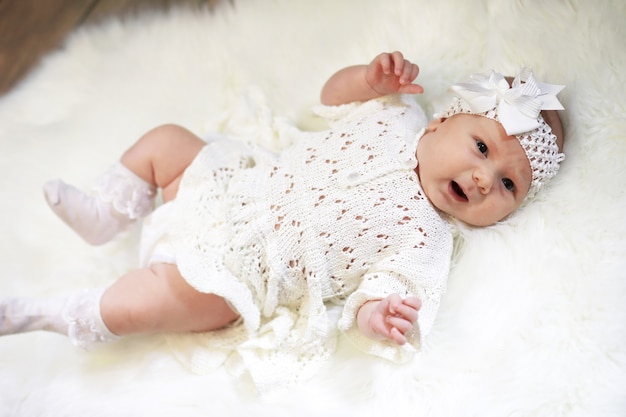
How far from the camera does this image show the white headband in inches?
37.4

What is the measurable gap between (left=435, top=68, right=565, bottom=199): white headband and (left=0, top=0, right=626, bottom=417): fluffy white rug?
1.9 inches

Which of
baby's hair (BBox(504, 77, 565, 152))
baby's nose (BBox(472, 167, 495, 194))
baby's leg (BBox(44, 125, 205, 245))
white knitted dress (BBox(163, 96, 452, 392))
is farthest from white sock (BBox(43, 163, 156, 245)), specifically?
baby's hair (BBox(504, 77, 565, 152))

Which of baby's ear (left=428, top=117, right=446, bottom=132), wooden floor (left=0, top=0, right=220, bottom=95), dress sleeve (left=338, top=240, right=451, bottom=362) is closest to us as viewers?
dress sleeve (left=338, top=240, right=451, bottom=362)

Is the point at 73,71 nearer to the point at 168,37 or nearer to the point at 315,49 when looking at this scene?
the point at 168,37

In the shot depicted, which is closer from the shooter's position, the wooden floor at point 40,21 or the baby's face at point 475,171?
the baby's face at point 475,171

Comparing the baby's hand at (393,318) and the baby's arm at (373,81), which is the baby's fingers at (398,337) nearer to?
the baby's hand at (393,318)

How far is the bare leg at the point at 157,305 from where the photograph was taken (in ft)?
3.33

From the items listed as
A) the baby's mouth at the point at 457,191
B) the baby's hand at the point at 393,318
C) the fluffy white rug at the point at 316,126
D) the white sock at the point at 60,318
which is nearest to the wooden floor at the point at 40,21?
the fluffy white rug at the point at 316,126

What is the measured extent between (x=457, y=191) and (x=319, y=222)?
24 centimetres

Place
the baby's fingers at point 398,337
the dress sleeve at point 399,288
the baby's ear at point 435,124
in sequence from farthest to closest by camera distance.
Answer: the baby's ear at point 435,124
the dress sleeve at point 399,288
the baby's fingers at point 398,337

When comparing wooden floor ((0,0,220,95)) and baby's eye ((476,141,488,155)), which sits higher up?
wooden floor ((0,0,220,95))

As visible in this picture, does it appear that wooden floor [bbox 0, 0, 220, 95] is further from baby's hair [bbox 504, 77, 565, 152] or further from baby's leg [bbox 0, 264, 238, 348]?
baby's hair [bbox 504, 77, 565, 152]

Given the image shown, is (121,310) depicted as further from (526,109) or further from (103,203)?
(526,109)

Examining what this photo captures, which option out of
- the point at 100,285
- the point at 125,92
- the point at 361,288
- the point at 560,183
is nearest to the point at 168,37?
the point at 125,92
